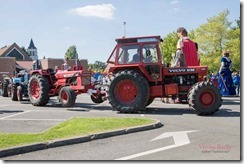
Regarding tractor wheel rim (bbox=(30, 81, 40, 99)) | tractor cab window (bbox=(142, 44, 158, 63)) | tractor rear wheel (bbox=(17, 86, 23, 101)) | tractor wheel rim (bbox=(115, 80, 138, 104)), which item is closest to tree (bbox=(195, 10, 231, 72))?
tractor rear wheel (bbox=(17, 86, 23, 101))

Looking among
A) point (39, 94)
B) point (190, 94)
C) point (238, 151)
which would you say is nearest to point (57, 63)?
point (39, 94)

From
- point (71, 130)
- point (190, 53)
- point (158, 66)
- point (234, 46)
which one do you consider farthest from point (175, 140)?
point (234, 46)

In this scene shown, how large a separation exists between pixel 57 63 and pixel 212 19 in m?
33.5

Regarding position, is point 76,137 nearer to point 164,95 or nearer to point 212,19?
point 164,95

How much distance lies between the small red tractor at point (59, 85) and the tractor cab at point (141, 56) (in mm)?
2114

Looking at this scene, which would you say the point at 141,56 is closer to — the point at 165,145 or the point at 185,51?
the point at 185,51

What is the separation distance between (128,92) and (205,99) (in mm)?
→ 2592

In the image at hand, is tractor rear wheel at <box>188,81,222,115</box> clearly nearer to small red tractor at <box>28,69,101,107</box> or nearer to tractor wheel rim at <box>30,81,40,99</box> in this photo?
small red tractor at <box>28,69,101,107</box>

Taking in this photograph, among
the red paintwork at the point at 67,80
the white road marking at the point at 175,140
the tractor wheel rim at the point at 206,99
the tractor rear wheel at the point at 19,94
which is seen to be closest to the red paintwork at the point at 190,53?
the tractor wheel rim at the point at 206,99

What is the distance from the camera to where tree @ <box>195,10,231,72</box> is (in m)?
44.2

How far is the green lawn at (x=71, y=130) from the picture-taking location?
6.38m

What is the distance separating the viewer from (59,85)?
46.8 ft

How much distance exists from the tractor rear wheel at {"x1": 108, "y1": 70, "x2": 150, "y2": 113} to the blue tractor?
26.1ft

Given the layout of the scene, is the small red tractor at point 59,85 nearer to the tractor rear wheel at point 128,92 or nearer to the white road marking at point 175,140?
the tractor rear wheel at point 128,92
